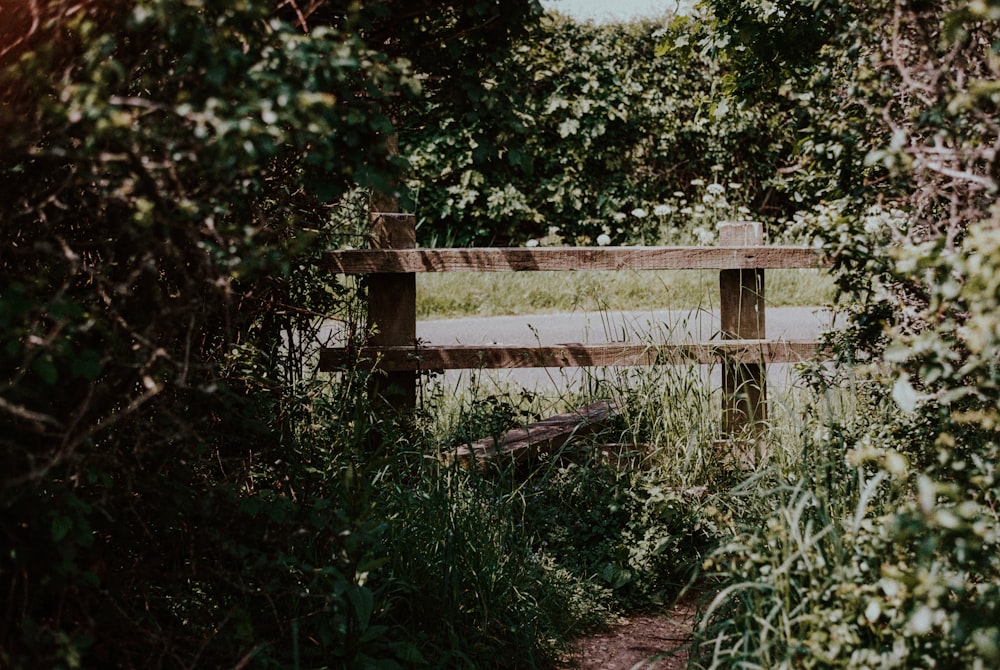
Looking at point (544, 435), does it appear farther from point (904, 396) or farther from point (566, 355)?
point (904, 396)

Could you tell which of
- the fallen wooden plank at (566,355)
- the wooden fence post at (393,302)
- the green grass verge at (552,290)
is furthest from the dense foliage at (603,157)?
the wooden fence post at (393,302)

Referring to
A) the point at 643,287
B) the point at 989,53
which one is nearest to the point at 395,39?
the point at 989,53

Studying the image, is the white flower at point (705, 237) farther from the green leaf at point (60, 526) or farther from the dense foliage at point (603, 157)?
the green leaf at point (60, 526)

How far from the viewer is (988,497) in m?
2.42

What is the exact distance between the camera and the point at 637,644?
3242 mm

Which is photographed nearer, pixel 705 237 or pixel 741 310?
pixel 741 310

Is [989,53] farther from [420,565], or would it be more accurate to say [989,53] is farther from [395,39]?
[420,565]

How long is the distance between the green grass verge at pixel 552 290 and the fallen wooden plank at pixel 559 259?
445 centimetres

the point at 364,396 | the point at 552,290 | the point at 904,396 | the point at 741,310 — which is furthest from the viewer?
the point at 552,290

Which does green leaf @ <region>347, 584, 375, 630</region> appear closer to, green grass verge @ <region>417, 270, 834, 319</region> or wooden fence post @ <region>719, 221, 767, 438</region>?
wooden fence post @ <region>719, 221, 767, 438</region>

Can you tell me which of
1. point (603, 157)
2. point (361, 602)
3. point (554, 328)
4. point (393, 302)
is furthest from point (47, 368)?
point (603, 157)

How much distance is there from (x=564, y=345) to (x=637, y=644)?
157 centimetres

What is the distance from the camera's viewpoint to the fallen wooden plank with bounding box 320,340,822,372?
4.20 meters

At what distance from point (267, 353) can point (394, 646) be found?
53.1 inches
